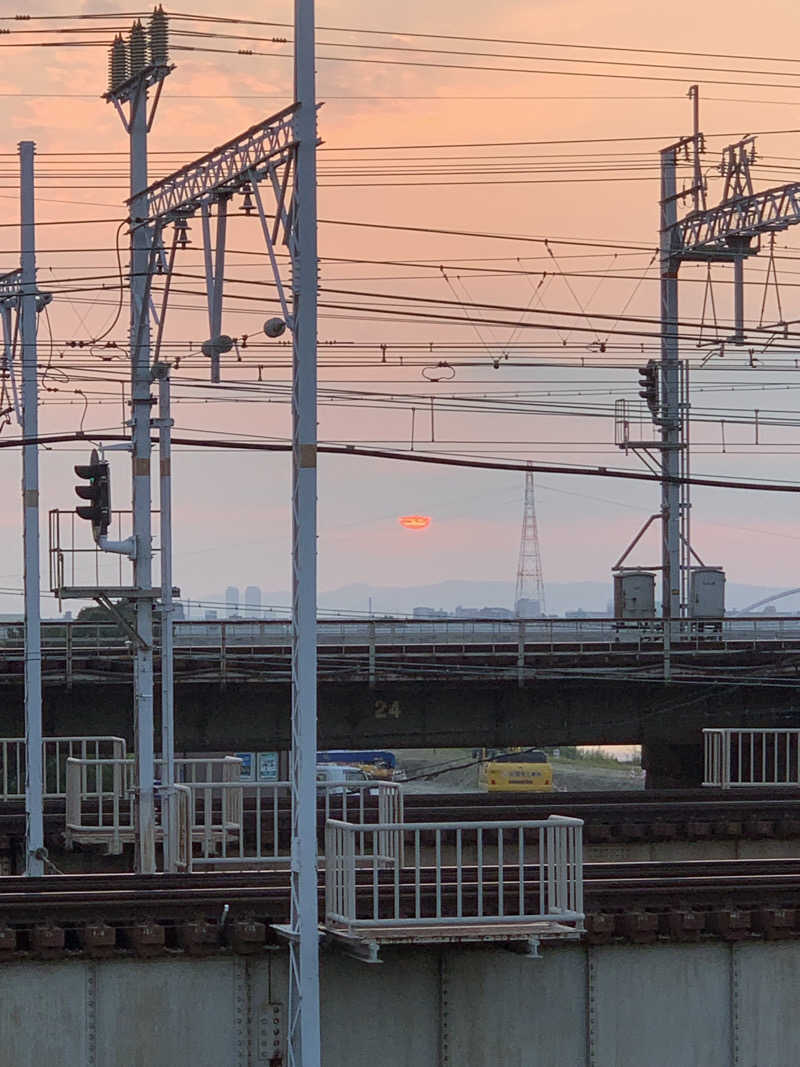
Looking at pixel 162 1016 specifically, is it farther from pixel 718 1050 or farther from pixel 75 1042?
pixel 718 1050

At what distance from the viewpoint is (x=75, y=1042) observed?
15555 millimetres

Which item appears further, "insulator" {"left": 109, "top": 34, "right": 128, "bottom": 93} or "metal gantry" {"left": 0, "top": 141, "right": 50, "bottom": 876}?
"metal gantry" {"left": 0, "top": 141, "right": 50, "bottom": 876}

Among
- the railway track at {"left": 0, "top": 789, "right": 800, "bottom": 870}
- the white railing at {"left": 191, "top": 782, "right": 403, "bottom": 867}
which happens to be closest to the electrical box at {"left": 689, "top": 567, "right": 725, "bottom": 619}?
the railway track at {"left": 0, "top": 789, "right": 800, "bottom": 870}

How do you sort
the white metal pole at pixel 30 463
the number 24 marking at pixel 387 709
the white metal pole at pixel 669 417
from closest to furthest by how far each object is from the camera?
the white metal pole at pixel 30 463
the number 24 marking at pixel 387 709
the white metal pole at pixel 669 417

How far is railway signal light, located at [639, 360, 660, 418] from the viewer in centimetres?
4828

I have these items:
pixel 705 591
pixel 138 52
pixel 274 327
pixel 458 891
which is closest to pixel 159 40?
Result: pixel 138 52

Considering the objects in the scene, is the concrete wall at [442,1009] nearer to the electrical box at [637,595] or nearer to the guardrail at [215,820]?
the guardrail at [215,820]

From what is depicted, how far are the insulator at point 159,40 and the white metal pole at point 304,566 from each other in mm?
7873

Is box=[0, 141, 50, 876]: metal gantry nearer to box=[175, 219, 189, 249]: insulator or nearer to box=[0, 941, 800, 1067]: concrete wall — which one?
box=[175, 219, 189, 249]: insulator

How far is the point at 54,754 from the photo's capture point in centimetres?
6000

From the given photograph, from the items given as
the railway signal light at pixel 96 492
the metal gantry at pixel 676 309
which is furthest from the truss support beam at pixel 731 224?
the railway signal light at pixel 96 492

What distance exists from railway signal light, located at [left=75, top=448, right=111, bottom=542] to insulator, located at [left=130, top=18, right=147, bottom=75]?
4.84m

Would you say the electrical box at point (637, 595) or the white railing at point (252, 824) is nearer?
the white railing at point (252, 824)

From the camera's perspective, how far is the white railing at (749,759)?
33.0 metres
